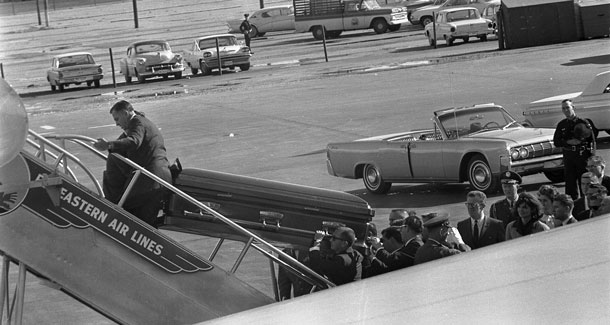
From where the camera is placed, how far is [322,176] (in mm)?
17500

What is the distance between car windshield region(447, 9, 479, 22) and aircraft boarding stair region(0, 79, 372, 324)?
33.5 meters

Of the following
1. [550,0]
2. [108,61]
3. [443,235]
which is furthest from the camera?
[108,61]

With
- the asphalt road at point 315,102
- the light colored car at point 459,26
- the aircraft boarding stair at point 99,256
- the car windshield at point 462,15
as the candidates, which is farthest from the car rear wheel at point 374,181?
the car windshield at point 462,15

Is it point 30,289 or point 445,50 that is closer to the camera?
point 30,289

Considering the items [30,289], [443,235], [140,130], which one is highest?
[140,130]

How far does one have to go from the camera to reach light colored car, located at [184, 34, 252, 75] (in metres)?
37.4

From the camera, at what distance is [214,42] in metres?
38.4

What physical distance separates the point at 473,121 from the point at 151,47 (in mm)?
23375

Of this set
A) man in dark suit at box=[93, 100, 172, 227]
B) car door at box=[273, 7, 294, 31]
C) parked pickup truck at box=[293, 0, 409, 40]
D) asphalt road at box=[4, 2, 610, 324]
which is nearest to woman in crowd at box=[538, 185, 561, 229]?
man in dark suit at box=[93, 100, 172, 227]

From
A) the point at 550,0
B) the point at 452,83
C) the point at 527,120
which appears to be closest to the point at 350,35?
the point at 550,0

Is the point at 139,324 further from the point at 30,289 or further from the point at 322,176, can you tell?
the point at 322,176

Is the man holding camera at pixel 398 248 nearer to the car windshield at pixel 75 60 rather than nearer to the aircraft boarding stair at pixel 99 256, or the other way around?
the aircraft boarding stair at pixel 99 256

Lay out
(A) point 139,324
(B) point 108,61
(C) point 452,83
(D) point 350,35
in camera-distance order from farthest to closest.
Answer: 1. (D) point 350,35
2. (B) point 108,61
3. (C) point 452,83
4. (A) point 139,324

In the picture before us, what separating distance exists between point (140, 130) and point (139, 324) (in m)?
1.59
